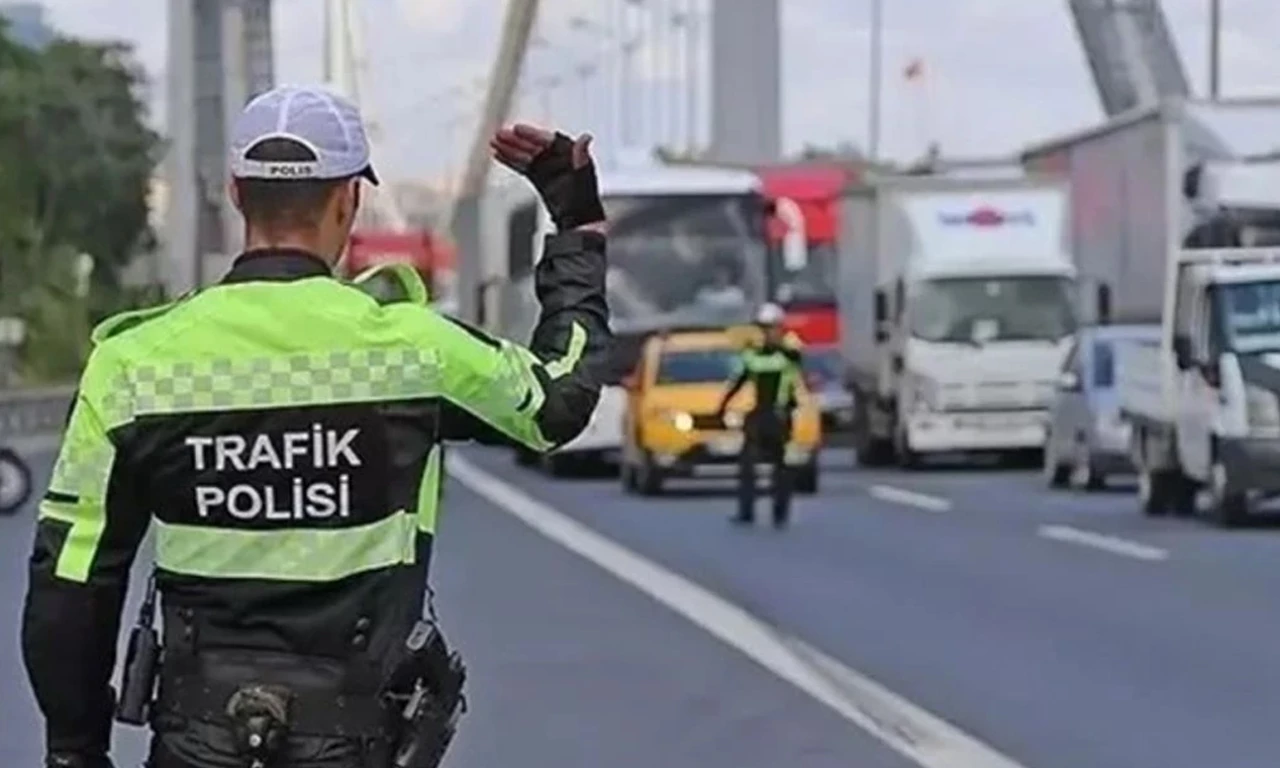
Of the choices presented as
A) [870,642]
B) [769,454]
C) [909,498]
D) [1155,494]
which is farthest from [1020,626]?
[909,498]

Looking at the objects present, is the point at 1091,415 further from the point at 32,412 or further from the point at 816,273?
the point at 32,412

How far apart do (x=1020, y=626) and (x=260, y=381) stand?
15.0 metres

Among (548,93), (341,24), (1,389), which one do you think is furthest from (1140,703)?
(548,93)

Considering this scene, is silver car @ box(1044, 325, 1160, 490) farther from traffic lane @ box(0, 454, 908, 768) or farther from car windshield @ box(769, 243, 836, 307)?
car windshield @ box(769, 243, 836, 307)

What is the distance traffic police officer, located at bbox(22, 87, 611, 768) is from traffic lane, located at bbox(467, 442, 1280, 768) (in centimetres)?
854

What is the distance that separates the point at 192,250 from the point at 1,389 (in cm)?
589

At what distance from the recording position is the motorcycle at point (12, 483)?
35031 millimetres

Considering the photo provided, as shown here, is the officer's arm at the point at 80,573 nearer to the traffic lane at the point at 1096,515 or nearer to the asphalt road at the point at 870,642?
the asphalt road at the point at 870,642

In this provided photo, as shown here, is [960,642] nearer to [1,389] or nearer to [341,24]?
[1,389]

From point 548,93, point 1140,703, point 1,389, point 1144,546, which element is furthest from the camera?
point 548,93

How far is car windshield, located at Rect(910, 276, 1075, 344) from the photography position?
1784 inches

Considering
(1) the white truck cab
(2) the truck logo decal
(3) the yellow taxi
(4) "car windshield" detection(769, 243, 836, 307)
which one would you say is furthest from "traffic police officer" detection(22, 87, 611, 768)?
(4) "car windshield" detection(769, 243, 836, 307)

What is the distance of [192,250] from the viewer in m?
77.4

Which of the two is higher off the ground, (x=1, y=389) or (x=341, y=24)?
(x=341, y=24)
